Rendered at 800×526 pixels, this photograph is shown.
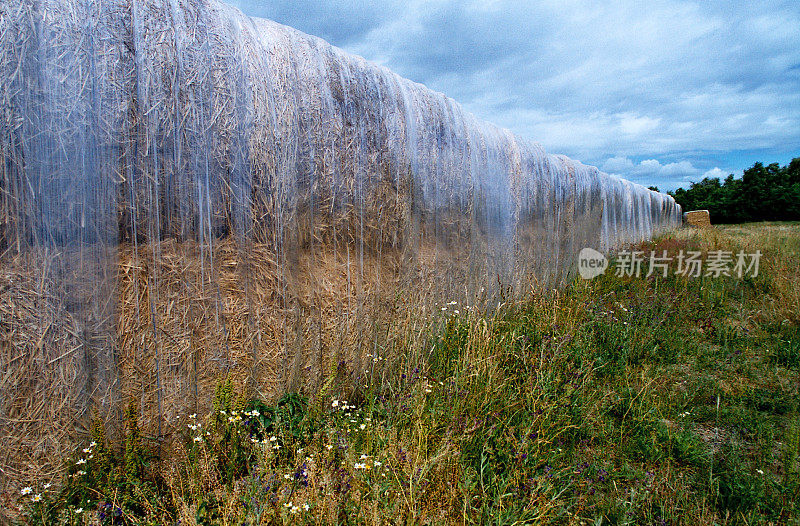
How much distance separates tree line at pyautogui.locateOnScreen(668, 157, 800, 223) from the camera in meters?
26.1

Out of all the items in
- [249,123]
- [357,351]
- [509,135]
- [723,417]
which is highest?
[509,135]

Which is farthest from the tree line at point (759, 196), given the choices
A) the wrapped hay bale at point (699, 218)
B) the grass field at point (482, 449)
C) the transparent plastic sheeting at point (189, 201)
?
the transparent plastic sheeting at point (189, 201)

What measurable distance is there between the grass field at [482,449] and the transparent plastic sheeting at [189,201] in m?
0.26

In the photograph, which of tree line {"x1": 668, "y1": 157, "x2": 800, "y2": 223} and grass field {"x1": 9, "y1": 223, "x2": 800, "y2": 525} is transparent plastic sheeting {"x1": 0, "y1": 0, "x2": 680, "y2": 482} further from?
tree line {"x1": 668, "y1": 157, "x2": 800, "y2": 223}

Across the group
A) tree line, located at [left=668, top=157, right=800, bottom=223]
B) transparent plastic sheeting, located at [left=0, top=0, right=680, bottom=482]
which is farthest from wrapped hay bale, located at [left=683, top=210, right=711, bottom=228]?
transparent plastic sheeting, located at [left=0, top=0, right=680, bottom=482]

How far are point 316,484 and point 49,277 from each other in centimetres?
134

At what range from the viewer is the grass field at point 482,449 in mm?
1727

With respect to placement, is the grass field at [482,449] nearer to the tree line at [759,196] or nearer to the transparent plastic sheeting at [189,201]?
the transparent plastic sheeting at [189,201]

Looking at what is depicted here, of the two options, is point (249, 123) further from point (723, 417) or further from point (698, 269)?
point (698, 269)

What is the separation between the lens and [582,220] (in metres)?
7.59

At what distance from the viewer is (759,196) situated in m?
27.6

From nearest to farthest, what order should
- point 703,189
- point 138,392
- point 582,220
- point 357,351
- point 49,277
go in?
point 49,277, point 138,392, point 357,351, point 582,220, point 703,189

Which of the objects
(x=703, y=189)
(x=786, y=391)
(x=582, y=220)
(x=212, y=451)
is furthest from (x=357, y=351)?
(x=703, y=189)

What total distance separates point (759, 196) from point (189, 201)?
3513cm
